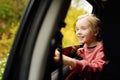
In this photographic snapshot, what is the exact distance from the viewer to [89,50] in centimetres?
259

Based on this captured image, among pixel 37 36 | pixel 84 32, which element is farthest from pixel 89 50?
pixel 37 36

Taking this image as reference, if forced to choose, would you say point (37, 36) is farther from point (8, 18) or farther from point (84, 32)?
point (8, 18)

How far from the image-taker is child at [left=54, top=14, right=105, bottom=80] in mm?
2396

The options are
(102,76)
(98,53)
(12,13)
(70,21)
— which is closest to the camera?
(102,76)

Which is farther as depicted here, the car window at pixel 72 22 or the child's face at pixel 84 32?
the car window at pixel 72 22

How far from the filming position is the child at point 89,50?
2396 millimetres

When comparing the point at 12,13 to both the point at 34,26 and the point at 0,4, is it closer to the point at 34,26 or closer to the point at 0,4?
the point at 0,4

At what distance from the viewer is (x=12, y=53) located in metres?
1.97

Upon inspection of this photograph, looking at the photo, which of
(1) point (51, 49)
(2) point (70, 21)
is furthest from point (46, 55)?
(2) point (70, 21)

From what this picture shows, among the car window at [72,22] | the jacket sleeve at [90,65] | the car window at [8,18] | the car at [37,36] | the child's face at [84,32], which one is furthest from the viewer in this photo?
the car window at [8,18]

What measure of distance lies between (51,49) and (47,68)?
0.12 meters

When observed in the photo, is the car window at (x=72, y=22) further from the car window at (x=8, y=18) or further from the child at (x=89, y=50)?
the child at (x=89, y=50)

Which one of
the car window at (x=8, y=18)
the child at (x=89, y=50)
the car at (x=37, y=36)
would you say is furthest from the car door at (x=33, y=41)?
the car window at (x=8, y=18)

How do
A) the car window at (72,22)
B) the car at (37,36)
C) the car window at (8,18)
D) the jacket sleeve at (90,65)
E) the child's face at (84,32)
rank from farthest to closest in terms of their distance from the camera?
the car window at (8,18)
the car window at (72,22)
the child's face at (84,32)
the jacket sleeve at (90,65)
the car at (37,36)
